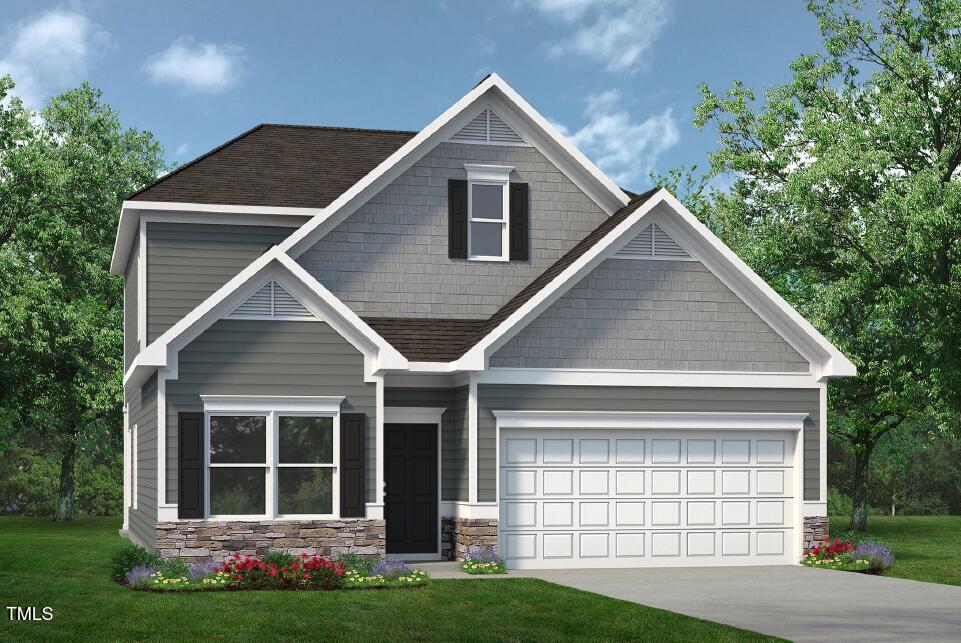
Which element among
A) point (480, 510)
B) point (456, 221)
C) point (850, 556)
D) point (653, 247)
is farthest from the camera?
point (456, 221)

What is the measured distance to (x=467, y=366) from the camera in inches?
773

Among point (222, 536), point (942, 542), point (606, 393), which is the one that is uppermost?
point (606, 393)

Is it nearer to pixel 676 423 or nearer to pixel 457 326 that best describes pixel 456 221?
pixel 457 326

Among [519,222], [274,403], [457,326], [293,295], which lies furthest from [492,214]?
[274,403]

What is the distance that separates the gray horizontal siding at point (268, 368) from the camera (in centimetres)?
1881

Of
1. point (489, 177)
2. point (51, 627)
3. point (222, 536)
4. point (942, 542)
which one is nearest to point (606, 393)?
point (489, 177)

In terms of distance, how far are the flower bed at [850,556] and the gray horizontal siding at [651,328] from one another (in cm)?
318

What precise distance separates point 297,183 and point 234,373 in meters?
6.18

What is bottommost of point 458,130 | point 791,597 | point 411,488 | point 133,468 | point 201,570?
point 791,597

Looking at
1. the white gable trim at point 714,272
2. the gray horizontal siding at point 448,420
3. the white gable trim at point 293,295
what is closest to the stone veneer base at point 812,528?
the white gable trim at point 714,272

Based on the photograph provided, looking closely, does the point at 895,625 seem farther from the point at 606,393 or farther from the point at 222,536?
the point at 222,536

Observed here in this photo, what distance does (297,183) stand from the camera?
2400 cm

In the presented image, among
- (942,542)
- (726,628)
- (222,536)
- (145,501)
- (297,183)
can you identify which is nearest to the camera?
(726,628)

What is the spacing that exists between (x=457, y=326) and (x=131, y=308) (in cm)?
989
